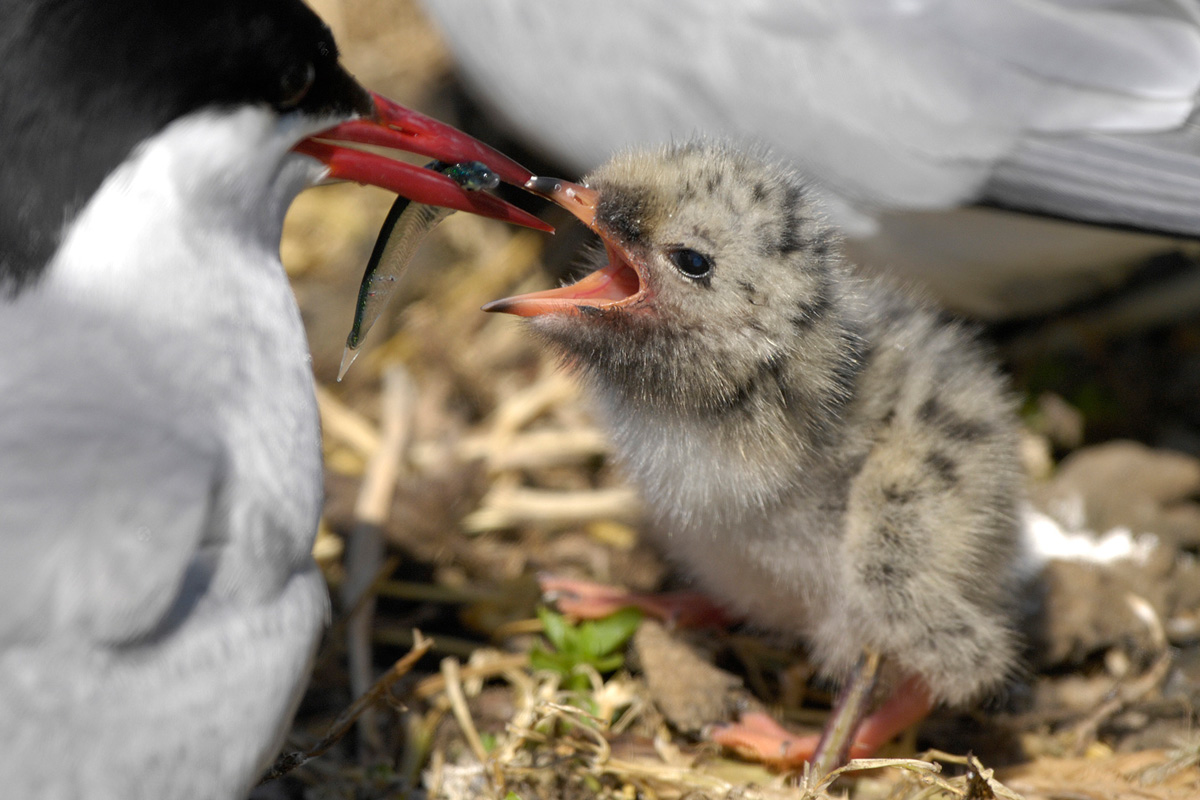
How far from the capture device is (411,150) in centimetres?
192

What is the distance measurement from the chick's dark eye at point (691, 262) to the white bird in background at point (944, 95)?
610mm

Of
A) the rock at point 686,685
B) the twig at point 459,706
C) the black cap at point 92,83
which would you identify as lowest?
the twig at point 459,706

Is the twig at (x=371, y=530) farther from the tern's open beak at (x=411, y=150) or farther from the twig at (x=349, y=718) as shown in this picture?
the tern's open beak at (x=411, y=150)

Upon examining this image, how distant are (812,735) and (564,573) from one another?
2.60 ft

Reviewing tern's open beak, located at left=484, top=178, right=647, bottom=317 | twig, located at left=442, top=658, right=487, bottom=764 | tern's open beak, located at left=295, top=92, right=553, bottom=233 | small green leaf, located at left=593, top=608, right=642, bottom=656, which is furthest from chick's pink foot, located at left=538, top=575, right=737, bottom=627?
tern's open beak, located at left=295, top=92, right=553, bottom=233

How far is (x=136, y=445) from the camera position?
1.50 metres

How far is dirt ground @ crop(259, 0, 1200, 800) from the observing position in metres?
2.18

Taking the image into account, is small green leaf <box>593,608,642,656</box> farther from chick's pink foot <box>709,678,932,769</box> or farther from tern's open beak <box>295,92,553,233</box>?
tern's open beak <box>295,92,553,233</box>

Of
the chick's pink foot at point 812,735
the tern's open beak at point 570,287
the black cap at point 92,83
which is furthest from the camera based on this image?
the chick's pink foot at point 812,735

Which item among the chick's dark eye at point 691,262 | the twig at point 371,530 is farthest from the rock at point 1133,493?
the twig at point 371,530

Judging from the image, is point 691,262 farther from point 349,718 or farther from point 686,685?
point 349,718

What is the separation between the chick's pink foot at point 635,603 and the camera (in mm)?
2455

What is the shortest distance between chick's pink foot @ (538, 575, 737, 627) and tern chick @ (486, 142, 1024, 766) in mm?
270

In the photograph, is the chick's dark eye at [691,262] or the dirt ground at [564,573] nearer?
the chick's dark eye at [691,262]
